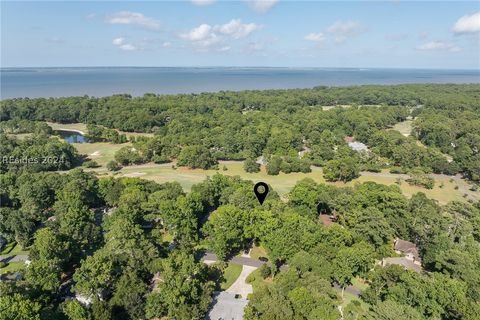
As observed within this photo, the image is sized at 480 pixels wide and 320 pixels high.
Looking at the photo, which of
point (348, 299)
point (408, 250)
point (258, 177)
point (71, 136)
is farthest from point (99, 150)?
point (408, 250)

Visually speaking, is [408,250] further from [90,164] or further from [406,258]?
[90,164]

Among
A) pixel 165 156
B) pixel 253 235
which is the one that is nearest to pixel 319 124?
pixel 165 156

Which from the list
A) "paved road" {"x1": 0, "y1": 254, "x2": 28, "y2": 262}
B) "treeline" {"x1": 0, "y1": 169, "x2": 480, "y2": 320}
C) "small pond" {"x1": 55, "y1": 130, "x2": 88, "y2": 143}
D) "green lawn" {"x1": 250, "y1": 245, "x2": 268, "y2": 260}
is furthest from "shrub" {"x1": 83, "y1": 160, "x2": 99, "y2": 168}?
"green lawn" {"x1": 250, "y1": 245, "x2": 268, "y2": 260}

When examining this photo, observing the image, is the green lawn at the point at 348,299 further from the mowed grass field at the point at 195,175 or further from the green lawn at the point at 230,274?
the mowed grass field at the point at 195,175

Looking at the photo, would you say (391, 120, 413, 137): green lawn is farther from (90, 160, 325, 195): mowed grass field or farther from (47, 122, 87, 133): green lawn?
(47, 122, 87, 133): green lawn

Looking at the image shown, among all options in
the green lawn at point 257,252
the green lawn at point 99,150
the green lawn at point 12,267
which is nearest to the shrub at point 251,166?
the green lawn at point 257,252

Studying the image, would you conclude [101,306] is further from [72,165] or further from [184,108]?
[184,108]
